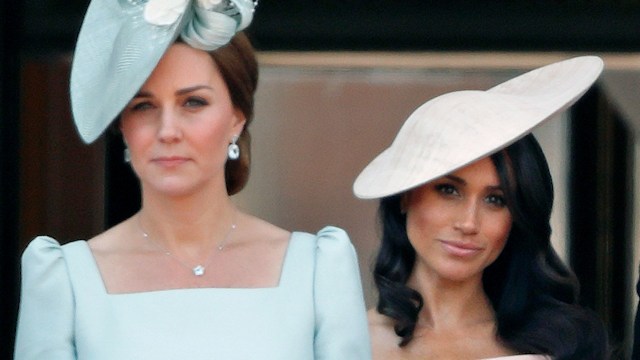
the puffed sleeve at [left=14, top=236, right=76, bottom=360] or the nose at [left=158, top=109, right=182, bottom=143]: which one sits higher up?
the nose at [left=158, top=109, right=182, bottom=143]

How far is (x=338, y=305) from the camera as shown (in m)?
3.64

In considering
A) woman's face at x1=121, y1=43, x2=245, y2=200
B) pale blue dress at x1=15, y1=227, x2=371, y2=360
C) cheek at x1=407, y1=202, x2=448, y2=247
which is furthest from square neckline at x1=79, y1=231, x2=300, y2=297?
cheek at x1=407, y1=202, x2=448, y2=247

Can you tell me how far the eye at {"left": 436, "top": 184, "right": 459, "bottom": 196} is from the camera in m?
4.12

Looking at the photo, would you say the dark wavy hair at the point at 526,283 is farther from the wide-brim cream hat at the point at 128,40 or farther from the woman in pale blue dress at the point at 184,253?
the wide-brim cream hat at the point at 128,40

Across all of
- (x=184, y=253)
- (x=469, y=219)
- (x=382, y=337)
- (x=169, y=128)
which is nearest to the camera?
(x=169, y=128)

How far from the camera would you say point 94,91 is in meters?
3.74

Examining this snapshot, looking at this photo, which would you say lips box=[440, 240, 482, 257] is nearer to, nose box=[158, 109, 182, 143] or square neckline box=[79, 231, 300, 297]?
square neckline box=[79, 231, 300, 297]

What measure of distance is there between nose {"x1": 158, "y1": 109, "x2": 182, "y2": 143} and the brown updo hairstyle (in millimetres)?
135

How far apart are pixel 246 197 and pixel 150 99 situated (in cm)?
167

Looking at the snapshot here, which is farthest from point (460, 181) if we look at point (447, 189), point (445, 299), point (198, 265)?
point (198, 265)

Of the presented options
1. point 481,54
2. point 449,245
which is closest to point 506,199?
point 449,245

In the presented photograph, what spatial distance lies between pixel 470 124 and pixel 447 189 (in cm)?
15

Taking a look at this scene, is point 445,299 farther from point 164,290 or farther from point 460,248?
point 164,290

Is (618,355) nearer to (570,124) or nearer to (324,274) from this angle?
(570,124)
